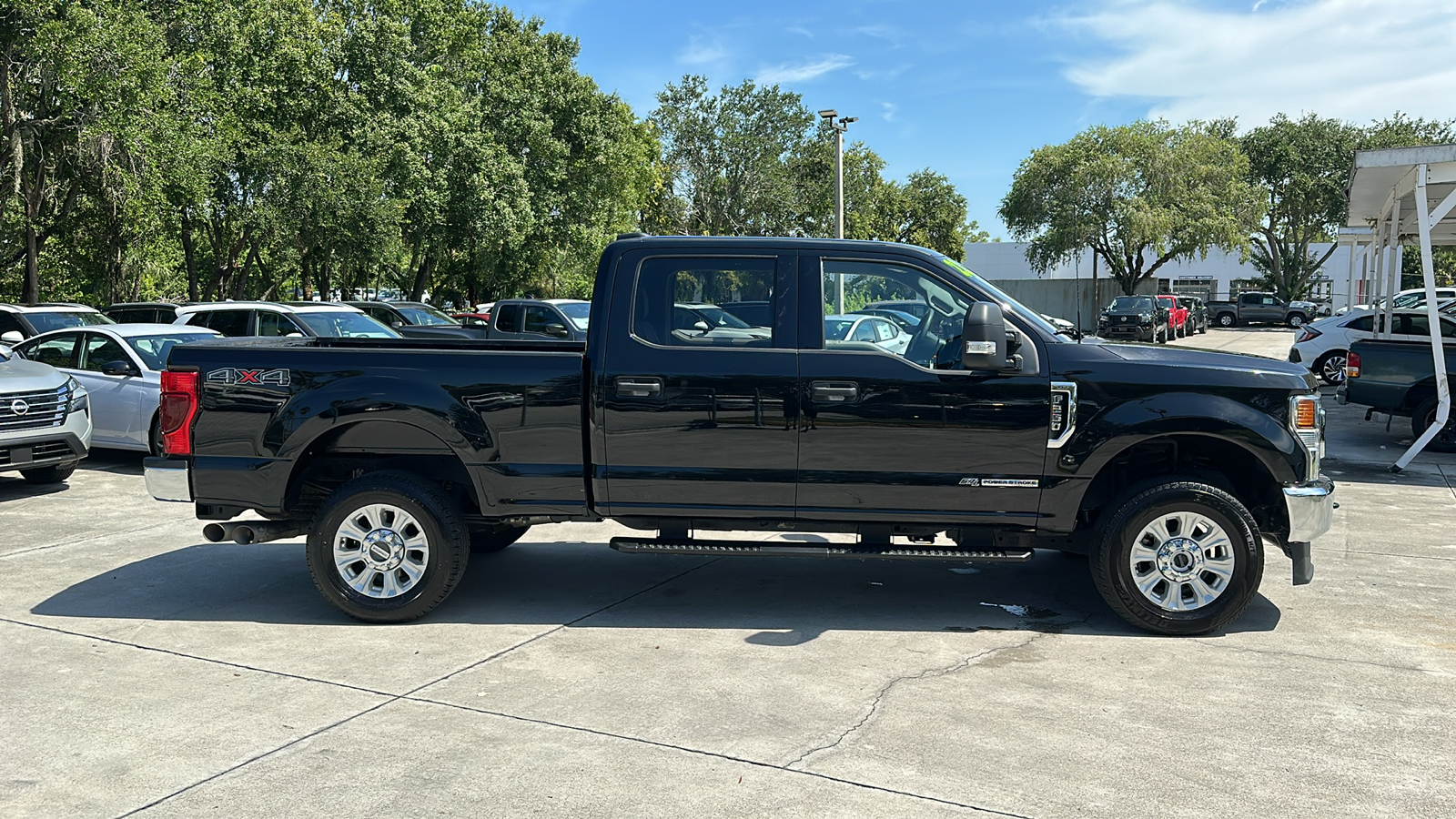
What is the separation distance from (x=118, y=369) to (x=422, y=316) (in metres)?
13.8

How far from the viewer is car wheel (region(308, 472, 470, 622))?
598cm

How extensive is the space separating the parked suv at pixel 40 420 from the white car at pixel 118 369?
53 cm

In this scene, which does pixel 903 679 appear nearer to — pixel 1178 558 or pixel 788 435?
pixel 788 435

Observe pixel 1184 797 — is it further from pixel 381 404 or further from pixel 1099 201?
pixel 1099 201

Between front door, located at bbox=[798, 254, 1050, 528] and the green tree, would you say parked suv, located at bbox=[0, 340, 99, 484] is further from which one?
the green tree

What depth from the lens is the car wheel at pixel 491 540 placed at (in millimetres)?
7508

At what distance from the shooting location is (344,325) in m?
16.0

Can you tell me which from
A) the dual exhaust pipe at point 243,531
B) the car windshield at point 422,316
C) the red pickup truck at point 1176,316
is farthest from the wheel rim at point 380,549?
the red pickup truck at point 1176,316

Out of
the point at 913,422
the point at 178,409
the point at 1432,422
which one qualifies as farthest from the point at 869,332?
the point at 1432,422

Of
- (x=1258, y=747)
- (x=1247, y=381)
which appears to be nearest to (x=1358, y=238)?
(x=1247, y=381)

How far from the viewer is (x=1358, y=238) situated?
25.4 metres

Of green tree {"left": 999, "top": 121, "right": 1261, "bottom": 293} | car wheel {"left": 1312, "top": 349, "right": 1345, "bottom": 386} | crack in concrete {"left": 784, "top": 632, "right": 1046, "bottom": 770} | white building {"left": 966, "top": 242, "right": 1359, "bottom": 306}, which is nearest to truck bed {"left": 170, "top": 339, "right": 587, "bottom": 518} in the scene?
crack in concrete {"left": 784, "top": 632, "right": 1046, "bottom": 770}

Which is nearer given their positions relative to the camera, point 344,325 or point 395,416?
point 395,416

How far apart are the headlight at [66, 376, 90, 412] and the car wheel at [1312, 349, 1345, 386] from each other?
1975 cm
